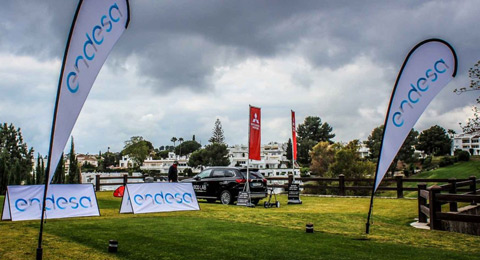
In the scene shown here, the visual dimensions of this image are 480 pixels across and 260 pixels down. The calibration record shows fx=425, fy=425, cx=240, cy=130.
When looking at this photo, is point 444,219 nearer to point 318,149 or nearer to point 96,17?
point 96,17

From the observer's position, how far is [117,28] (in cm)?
655

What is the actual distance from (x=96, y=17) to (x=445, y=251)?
700 centimetres

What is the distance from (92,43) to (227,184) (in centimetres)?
1140

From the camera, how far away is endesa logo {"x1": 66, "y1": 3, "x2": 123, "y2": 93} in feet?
19.7

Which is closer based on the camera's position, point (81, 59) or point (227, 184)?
point (81, 59)

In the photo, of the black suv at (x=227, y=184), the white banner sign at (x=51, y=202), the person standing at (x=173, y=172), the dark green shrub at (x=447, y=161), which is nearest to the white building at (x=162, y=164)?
the dark green shrub at (x=447, y=161)

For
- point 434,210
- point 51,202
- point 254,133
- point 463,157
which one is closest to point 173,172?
point 254,133

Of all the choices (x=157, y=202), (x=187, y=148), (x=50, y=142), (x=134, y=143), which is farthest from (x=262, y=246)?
(x=187, y=148)

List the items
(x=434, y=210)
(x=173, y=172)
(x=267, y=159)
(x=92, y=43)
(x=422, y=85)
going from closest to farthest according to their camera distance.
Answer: (x=92, y=43) → (x=422, y=85) → (x=434, y=210) → (x=173, y=172) → (x=267, y=159)

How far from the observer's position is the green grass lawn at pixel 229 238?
6930mm

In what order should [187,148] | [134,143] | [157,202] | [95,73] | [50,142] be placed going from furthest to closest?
[187,148] < [134,143] < [157,202] < [95,73] < [50,142]

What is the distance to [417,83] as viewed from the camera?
8258mm

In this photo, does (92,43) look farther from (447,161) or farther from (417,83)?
(447,161)

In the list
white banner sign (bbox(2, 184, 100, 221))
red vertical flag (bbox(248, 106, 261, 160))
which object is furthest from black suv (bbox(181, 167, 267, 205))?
white banner sign (bbox(2, 184, 100, 221))
